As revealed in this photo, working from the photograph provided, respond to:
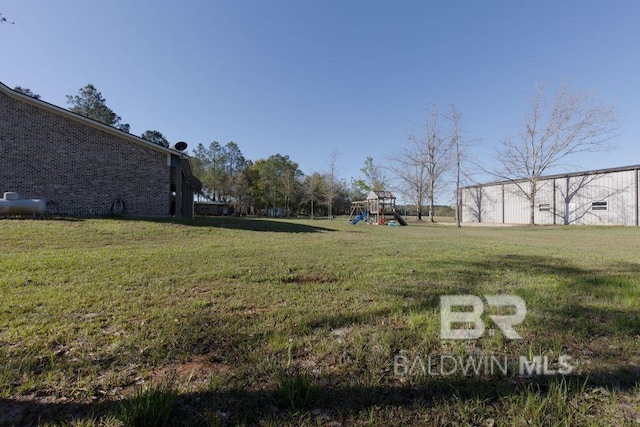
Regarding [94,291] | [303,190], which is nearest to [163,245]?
[94,291]

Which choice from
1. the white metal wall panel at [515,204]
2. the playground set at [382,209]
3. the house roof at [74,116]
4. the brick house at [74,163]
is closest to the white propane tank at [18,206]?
the brick house at [74,163]

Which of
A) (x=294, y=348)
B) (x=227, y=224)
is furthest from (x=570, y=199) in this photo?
(x=294, y=348)

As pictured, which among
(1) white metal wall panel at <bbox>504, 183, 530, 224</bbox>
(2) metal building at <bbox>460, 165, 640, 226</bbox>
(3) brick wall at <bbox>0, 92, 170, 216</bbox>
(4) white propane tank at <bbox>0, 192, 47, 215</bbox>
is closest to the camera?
(4) white propane tank at <bbox>0, 192, 47, 215</bbox>

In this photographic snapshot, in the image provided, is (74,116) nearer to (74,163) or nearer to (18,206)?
(74,163)

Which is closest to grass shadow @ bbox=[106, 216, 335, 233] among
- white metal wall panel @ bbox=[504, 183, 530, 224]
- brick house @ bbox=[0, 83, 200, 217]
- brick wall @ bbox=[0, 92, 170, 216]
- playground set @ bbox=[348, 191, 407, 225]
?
brick house @ bbox=[0, 83, 200, 217]

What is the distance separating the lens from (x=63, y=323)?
272 centimetres

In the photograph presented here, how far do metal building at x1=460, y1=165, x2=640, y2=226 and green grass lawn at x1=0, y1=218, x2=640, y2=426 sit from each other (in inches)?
1023

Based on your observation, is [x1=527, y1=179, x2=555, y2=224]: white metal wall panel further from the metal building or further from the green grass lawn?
the green grass lawn

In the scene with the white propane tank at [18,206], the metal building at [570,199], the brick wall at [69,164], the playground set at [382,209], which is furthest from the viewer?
the playground set at [382,209]

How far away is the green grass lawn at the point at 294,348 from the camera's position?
65.5 inches

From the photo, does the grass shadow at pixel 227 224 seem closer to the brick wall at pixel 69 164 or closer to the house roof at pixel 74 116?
the brick wall at pixel 69 164

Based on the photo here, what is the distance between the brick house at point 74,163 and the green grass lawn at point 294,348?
28.1ft

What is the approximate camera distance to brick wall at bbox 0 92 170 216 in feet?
38.6

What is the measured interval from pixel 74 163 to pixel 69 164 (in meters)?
0.17
